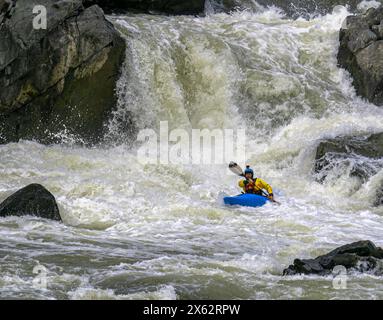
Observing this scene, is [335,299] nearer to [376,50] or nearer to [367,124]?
[367,124]

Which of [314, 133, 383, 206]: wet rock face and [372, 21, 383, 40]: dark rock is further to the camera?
[372, 21, 383, 40]: dark rock

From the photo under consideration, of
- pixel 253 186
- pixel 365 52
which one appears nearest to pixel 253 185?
pixel 253 186

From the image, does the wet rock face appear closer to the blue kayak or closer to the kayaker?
the kayaker

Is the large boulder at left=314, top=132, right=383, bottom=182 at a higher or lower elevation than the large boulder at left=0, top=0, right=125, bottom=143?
lower

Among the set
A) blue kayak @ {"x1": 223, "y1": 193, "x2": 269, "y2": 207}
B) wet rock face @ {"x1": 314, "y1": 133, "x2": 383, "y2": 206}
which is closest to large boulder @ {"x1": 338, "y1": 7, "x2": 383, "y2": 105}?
wet rock face @ {"x1": 314, "y1": 133, "x2": 383, "y2": 206}

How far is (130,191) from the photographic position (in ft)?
36.4

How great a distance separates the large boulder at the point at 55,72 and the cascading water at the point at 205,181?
44 cm

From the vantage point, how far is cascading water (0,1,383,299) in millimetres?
7004

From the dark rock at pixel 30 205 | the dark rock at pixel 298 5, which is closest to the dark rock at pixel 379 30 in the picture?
the dark rock at pixel 298 5

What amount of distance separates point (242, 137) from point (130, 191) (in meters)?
3.91

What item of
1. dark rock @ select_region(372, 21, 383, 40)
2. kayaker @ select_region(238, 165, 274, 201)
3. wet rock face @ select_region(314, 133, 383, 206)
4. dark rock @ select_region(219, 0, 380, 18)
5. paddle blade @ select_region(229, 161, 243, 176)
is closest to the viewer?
kayaker @ select_region(238, 165, 274, 201)

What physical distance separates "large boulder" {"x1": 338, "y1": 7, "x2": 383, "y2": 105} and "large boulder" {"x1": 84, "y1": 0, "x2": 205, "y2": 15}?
11.6 ft

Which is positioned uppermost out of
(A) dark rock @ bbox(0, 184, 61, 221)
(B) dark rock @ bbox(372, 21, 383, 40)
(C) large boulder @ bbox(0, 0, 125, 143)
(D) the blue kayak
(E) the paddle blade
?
(B) dark rock @ bbox(372, 21, 383, 40)

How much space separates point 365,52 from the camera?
51.1 ft
